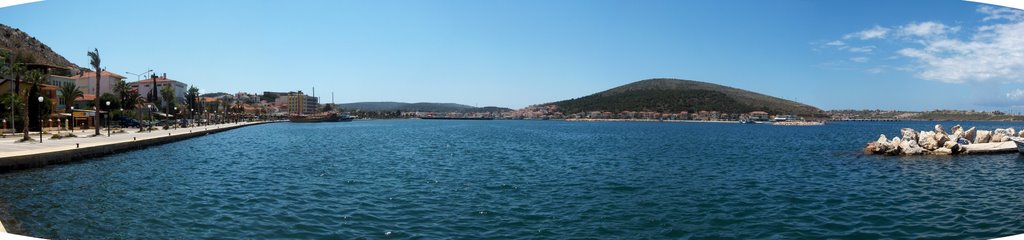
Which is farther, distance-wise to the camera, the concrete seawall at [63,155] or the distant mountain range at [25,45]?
the distant mountain range at [25,45]

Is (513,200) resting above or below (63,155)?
below

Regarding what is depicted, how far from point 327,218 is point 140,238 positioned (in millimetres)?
3182

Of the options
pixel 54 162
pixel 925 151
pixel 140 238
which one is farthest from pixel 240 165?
pixel 925 151

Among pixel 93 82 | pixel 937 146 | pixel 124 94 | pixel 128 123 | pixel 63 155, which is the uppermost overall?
pixel 93 82

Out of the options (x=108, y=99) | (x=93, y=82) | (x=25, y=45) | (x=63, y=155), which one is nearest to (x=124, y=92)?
(x=108, y=99)

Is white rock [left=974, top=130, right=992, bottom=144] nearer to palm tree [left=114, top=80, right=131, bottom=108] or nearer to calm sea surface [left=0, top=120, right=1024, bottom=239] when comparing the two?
calm sea surface [left=0, top=120, right=1024, bottom=239]

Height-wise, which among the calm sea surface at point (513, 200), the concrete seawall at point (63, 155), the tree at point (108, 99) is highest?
the tree at point (108, 99)

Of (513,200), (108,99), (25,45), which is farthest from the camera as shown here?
(25,45)

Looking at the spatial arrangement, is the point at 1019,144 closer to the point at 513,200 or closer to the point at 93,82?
the point at 513,200

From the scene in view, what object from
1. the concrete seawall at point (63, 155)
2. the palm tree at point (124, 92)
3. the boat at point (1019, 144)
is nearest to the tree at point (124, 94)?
the palm tree at point (124, 92)

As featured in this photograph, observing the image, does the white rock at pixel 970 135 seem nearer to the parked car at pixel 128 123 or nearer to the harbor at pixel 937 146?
the harbor at pixel 937 146

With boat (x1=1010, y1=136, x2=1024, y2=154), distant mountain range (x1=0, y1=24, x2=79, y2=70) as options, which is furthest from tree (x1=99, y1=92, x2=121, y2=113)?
boat (x1=1010, y1=136, x2=1024, y2=154)

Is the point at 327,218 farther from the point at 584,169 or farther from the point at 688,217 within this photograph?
the point at 584,169

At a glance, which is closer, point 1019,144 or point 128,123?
point 1019,144
